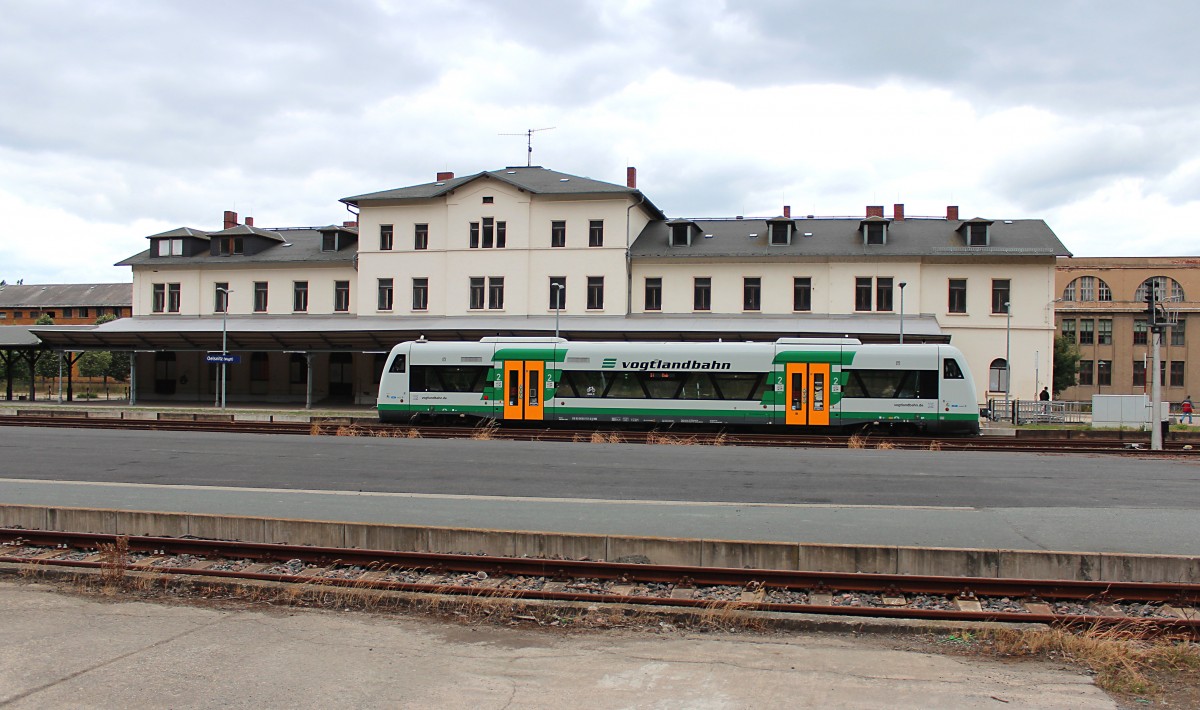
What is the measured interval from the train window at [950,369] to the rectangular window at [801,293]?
20.2 metres

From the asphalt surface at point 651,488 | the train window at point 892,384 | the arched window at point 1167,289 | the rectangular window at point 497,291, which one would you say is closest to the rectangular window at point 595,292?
the rectangular window at point 497,291

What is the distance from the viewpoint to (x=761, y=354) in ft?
82.4

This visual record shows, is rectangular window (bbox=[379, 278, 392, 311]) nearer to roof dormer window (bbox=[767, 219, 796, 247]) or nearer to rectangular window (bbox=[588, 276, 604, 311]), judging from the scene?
rectangular window (bbox=[588, 276, 604, 311])

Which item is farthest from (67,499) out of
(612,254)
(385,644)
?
(612,254)

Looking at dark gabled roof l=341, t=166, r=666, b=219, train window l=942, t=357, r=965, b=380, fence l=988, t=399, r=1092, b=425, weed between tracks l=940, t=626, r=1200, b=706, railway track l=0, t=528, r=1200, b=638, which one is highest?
dark gabled roof l=341, t=166, r=666, b=219

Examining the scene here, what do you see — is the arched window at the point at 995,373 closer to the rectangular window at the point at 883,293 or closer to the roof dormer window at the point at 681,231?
the rectangular window at the point at 883,293

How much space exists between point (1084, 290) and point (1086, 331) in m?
3.54

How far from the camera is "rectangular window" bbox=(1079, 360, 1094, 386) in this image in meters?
72.4

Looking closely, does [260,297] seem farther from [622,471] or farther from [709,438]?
[622,471]

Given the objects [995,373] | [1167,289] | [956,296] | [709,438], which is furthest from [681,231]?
[1167,289]

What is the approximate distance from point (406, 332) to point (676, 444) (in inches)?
800

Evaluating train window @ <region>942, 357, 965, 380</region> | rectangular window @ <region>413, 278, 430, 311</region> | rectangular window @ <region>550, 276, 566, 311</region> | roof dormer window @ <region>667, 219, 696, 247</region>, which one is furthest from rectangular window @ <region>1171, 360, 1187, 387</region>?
rectangular window @ <region>413, 278, 430, 311</region>

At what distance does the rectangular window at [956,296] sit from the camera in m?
43.5

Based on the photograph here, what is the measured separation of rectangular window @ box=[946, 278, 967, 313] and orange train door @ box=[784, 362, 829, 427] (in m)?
21.8
